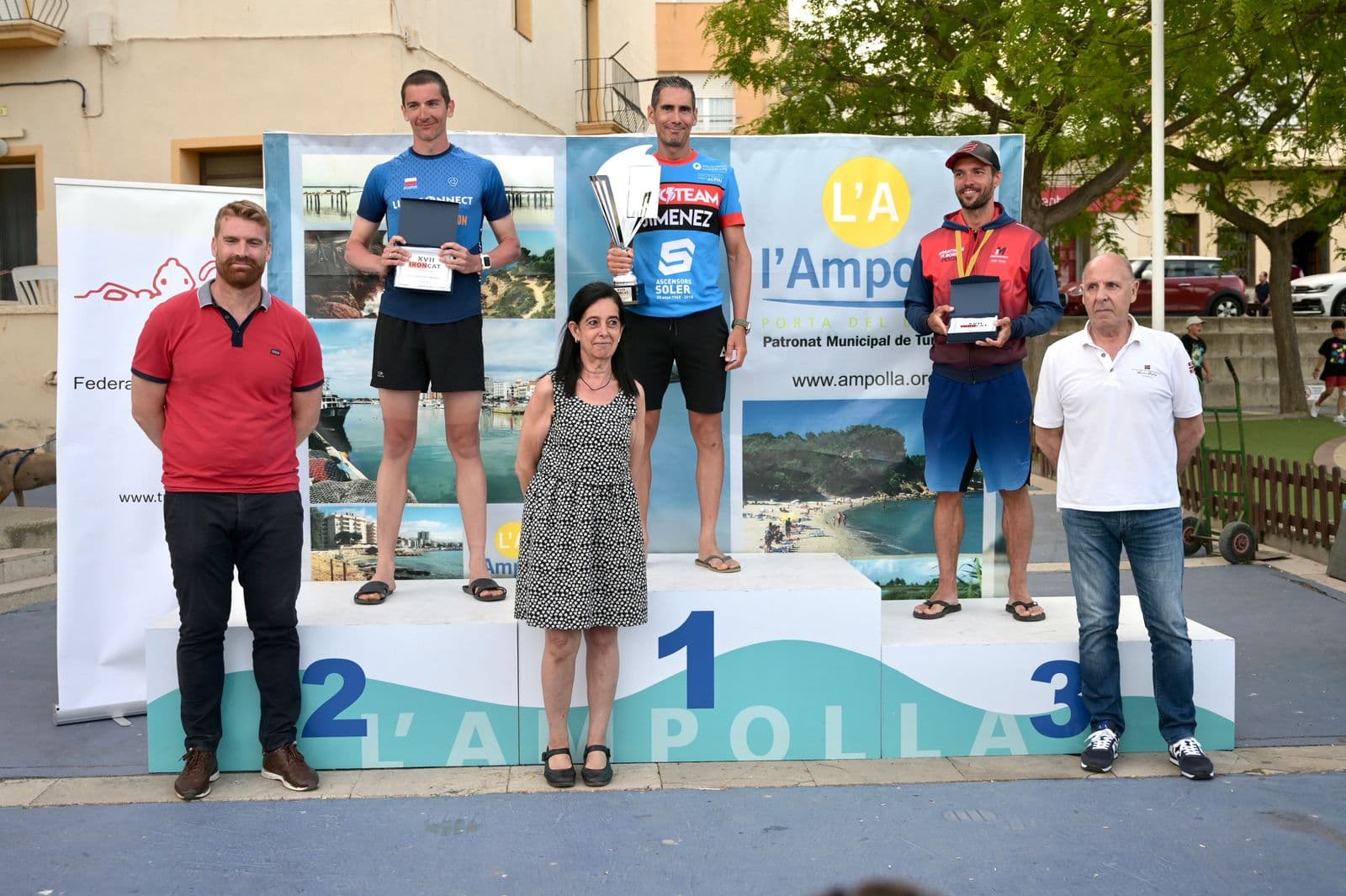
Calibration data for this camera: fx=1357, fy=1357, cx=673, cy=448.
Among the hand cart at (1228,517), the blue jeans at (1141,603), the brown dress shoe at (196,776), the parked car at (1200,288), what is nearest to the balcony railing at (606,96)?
the parked car at (1200,288)

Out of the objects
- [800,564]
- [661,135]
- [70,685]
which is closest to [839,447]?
[800,564]

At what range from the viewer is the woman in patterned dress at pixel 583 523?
14.6 ft

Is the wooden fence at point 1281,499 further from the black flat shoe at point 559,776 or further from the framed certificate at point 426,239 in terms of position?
the black flat shoe at point 559,776

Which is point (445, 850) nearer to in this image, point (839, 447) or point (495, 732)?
point (495, 732)

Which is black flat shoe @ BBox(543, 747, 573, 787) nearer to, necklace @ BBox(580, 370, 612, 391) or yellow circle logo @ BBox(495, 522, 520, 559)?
necklace @ BBox(580, 370, 612, 391)

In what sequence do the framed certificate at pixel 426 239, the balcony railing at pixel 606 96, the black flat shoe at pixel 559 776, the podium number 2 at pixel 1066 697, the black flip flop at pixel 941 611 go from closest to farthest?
the black flat shoe at pixel 559 776 < the podium number 2 at pixel 1066 697 < the framed certificate at pixel 426 239 < the black flip flop at pixel 941 611 < the balcony railing at pixel 606 96

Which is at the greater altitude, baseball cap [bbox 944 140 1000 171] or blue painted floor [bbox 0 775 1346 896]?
baseball cap [bbox 944 140 1000 171]

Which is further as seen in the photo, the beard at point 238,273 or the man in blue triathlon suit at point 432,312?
the man in blue triathlon suit at point 432,312

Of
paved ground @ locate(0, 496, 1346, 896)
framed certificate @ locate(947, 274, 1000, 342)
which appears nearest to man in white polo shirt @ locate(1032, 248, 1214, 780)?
paved ground @ locate(0, 496, 1346, 896)

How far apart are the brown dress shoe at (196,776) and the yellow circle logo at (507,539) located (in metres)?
1.90

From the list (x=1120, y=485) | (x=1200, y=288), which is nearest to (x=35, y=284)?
(x=1120, y=485)

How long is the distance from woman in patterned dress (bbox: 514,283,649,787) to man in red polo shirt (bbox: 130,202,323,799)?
0.81 m

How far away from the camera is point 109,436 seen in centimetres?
541

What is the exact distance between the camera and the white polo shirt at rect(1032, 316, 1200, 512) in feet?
15.0
